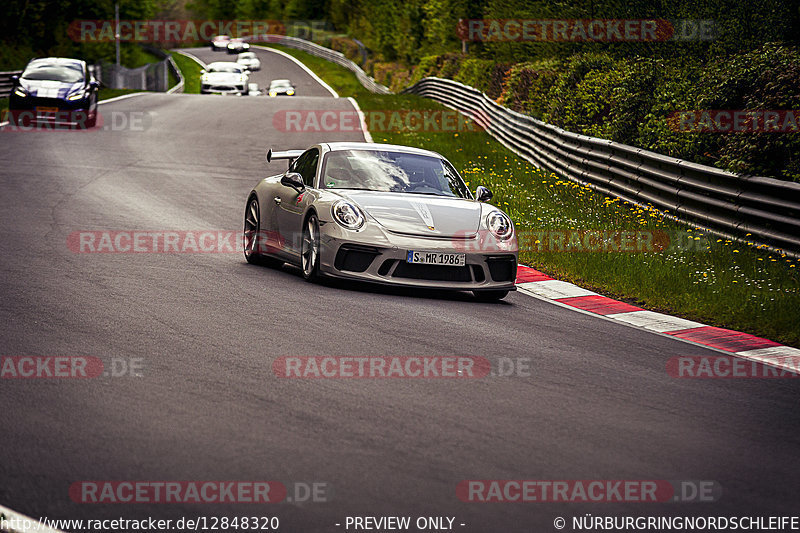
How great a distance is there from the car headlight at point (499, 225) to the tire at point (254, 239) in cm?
252

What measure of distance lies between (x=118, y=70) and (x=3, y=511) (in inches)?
2231

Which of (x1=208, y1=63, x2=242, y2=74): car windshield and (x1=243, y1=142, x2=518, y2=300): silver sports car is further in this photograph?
(x1=208, y1=63, x2=242, y2=74): car windshield

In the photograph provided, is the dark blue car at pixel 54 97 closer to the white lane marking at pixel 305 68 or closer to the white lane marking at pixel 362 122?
the white lane marking at pixel 362 122

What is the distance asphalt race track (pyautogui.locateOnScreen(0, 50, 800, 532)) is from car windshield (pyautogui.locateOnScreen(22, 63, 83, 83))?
18.8 meters

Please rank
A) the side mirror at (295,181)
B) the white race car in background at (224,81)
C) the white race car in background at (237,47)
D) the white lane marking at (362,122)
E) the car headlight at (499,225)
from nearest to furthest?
the car headlight at (499,225), the side mirror at (295,181), the white lane marking at (362,122), the white race car in background at (224,81), the white race car in background at (237,47)

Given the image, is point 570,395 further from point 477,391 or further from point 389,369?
point 389,369

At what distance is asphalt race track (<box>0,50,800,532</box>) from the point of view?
471 cm

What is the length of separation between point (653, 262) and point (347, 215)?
391 cm

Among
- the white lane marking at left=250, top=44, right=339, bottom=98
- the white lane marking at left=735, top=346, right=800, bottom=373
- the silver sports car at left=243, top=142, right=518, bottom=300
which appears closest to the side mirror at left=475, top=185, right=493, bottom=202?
the silver sports car at left=243, top=142, right=518, bottom=300

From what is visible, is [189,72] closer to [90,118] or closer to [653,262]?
[90,118]

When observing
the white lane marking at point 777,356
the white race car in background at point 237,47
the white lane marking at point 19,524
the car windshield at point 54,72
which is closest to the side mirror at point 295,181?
the white lane marking at point 777,356

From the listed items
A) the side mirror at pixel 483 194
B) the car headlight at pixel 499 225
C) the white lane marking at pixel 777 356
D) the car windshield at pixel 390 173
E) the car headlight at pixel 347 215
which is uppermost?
the car windshield at pixel 390 173

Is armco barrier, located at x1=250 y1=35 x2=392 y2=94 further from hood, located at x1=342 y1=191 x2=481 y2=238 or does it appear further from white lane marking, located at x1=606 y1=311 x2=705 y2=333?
white lane marking, located at x1=606 y1=311 x2=705 y2=333

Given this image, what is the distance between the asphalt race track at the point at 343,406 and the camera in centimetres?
471
